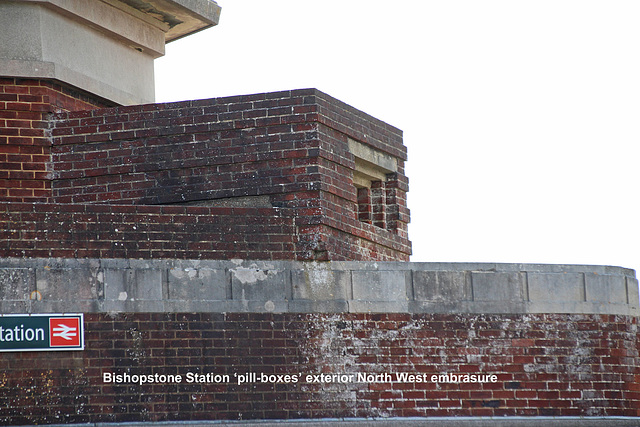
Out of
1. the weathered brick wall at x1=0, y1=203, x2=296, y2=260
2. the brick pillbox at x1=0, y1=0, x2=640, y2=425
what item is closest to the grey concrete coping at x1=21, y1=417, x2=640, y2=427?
the brick pillbox at x1=0, y1=0, x2=640, y2=425

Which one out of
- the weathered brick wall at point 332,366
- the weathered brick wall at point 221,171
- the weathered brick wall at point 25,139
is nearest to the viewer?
the weathered brick wall at point 332,366

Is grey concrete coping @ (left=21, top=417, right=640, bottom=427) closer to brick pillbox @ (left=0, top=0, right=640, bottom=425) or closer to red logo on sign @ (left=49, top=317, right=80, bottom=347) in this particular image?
brick pillbox @ (left=0, top=0, right=640, bottom=425)

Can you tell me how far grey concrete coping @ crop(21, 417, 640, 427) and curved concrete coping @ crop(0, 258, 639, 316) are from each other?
3.70 ft

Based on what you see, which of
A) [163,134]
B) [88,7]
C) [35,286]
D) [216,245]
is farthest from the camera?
[88,7]

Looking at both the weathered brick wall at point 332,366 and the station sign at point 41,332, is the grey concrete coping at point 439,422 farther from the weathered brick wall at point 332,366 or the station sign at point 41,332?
the station sign at point 41,332

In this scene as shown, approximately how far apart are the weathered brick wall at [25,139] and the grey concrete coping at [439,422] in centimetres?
331

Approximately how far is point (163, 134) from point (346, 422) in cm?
379

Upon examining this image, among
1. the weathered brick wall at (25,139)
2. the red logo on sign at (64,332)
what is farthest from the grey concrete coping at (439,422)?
the weathered brick wall at (25,139)

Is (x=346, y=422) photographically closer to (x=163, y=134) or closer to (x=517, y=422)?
(x=517, y=422)

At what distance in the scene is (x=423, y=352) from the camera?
11500mm

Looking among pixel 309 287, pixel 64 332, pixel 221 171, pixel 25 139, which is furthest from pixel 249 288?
pixel 25 139

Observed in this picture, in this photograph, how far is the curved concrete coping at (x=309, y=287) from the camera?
10.6m

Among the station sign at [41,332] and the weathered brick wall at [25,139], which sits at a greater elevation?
the weathered brick wall at [25,139]

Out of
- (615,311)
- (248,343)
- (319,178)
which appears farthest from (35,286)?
(615,311)
